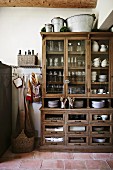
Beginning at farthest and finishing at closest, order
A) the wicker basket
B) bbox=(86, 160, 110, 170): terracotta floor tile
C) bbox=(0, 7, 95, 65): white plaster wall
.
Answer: bbox=(0, 7, 95, 65): white plaster wall < the wicker basket < bbox=(86, 160, 110, 170): terracotta floor tile

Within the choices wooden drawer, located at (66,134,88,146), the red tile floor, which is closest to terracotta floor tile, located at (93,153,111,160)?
the red tile floor

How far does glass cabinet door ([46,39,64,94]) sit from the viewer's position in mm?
3100

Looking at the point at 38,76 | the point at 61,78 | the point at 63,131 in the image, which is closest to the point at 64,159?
the point at 63,131

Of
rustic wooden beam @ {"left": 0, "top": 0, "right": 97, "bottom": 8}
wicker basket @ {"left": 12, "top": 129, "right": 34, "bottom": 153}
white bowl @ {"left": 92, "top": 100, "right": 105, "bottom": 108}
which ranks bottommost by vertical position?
wicker basket @ {"left": 12, "top": 129, "right": 34, "bottom": 153}

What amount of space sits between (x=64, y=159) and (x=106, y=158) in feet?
2.16

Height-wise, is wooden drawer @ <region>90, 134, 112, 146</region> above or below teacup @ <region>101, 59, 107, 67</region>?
below

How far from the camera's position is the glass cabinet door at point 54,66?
10.2ft

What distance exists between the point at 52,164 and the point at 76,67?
5.33ft

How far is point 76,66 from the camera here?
3125 millimetres

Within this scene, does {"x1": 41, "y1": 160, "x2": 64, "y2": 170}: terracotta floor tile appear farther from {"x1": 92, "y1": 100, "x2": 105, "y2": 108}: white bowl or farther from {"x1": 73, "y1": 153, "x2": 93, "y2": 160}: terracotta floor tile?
{"x1": 92, "y1": 100, "x2": 105, "y2": 108}: white bowl

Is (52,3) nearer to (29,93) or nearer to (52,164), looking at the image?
(29,93)

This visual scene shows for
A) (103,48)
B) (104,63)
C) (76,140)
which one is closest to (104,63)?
(104,63)

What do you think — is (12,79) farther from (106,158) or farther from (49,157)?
(106,158)

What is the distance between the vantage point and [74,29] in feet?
9.89
